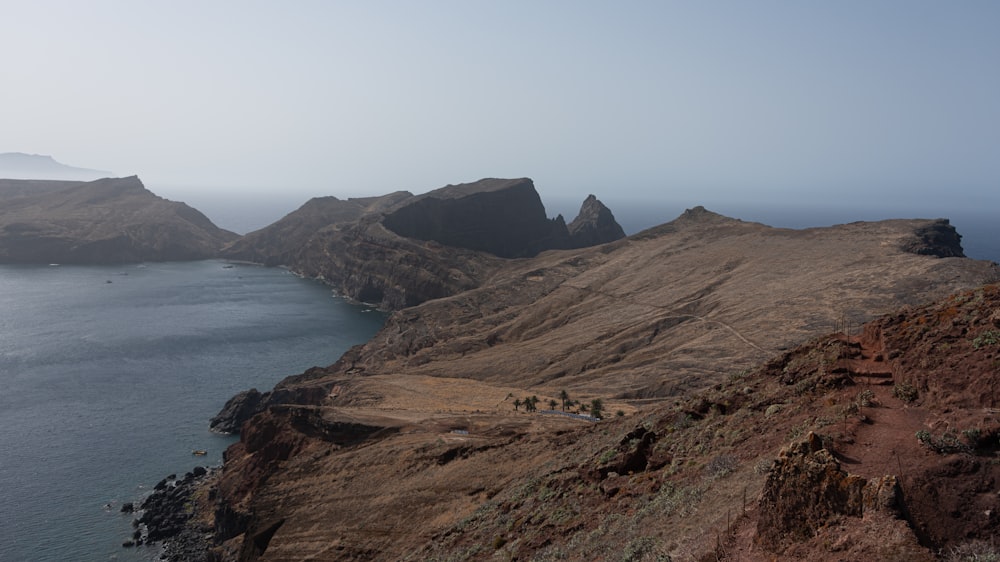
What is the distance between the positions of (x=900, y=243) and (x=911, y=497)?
83419mm

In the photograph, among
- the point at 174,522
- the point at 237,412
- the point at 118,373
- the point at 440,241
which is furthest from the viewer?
the point at 440,241

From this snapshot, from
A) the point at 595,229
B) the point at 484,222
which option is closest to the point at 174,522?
Result: the point at 484,222

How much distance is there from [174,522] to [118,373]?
47040 millimetres

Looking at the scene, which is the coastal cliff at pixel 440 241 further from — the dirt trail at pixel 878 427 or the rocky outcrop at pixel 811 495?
the rocky outcrop at pixel 811 495

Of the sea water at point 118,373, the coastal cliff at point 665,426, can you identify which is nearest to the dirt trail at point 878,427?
the coastal cliff at point 665,426

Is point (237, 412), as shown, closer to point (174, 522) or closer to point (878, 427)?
point (174, 522)

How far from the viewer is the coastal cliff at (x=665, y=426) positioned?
11.4 metres

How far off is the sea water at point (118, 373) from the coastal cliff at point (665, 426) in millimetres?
10205

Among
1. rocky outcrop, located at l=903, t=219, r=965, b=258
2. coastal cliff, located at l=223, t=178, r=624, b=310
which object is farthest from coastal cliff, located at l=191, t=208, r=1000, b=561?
coastal cliff, located at l=223, t=178, r=624, b=310

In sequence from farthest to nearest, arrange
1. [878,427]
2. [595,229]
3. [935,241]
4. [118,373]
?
1. [595,229]
2. [118,373]
3. [935,241]
4. [878,427]

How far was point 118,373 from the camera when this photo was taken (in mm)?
87688

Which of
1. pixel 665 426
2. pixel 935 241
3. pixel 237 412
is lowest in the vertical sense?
pixel 237 412

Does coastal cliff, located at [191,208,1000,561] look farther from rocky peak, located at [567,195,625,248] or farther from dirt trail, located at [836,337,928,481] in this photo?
rocky peak, located at [567,195,625,248]

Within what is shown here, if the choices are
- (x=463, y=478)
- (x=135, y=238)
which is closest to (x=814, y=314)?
(x=463, y=478)
